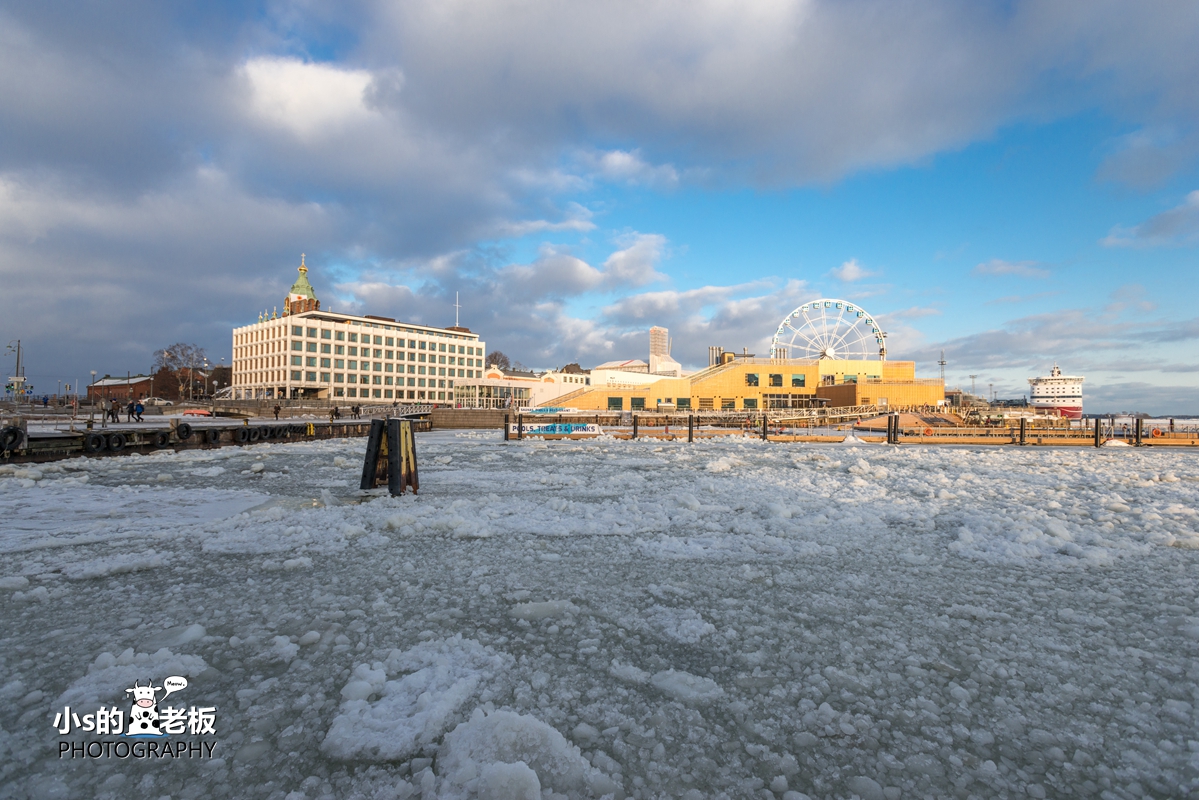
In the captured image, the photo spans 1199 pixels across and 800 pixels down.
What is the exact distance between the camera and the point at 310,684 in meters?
3.36

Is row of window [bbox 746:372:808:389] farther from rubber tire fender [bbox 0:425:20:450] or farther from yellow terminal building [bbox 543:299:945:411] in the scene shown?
rubber tire fender [bbox 0:425:20:450]

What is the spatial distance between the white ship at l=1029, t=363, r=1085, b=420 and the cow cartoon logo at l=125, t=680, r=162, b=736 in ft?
462

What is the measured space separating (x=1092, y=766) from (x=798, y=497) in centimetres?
835

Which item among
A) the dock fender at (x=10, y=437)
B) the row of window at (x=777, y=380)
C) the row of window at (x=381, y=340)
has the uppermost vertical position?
the row of window at (x=381, y=340)

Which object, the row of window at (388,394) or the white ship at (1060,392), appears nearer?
the row of window at (388,394)

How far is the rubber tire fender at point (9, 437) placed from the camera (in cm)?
1744

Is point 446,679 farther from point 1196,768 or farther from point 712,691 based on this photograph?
point 1196,768

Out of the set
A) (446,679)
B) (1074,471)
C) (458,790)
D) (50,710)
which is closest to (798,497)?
(446,679)

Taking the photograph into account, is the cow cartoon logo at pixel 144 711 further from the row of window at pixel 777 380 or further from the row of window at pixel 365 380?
the row of window at pixel 365 380

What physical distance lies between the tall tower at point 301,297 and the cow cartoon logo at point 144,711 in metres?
115

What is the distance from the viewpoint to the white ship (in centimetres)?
11262

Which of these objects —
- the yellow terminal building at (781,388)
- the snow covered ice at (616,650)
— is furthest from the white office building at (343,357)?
the snow covered ice at (616,650)

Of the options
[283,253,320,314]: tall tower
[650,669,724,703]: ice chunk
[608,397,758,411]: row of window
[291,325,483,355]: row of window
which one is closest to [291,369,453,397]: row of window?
[291,325,483,355]: row of window

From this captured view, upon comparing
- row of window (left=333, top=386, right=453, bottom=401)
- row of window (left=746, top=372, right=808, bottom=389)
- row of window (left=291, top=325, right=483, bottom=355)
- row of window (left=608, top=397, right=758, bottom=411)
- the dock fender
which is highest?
row of window (left=291, top=325, right=483, bottom=355)
